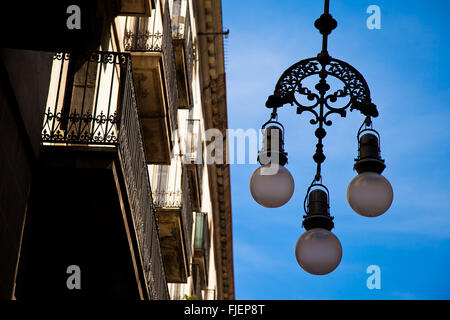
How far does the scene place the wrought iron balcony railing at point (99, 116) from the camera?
33.3ft

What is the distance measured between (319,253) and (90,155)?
375cm

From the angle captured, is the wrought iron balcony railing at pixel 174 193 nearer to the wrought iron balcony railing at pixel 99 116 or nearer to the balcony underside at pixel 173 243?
the balcony underside at pixel 173 243

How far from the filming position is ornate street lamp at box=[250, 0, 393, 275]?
721cm

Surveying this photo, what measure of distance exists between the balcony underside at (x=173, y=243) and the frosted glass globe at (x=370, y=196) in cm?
1072

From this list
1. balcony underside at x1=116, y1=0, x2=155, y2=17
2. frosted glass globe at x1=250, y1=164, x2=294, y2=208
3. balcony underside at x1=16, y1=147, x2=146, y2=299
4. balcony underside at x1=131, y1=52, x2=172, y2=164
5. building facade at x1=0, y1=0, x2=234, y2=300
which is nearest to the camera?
frosted glass globe at x1=250, y1=164, x2=294, y2=208

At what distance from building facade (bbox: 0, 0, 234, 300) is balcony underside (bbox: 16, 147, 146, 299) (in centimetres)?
2

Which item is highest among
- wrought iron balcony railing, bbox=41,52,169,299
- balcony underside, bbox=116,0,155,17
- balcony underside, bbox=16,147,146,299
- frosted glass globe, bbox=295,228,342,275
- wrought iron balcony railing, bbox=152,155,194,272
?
balcony underside, bbox=116,0,155,17

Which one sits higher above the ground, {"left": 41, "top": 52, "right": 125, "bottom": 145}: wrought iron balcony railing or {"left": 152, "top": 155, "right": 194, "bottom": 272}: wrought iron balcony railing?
{"left": 152, "top": 155, "right": 194, "bottom": 272}: wrought iron balcony railing

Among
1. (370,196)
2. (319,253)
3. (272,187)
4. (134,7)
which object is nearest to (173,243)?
(134,7)

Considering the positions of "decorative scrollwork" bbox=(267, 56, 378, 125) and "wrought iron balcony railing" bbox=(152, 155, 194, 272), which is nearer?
"decorative scrollwork" bbox=(267, 56, 378, 125)

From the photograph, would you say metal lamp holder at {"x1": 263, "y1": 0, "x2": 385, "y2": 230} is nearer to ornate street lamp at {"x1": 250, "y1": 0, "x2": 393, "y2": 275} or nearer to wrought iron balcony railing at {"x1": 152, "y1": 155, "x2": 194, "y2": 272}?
ornate street lamp at {"x1": 250, "y1": 0, "x2": 393, "y2": 275}

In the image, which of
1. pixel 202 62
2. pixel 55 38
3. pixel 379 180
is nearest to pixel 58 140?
pixel 55 38

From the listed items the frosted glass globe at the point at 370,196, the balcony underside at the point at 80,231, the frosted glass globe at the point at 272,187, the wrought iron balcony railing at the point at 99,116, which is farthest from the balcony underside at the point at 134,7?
the frosted glass globe at the point at 370,196

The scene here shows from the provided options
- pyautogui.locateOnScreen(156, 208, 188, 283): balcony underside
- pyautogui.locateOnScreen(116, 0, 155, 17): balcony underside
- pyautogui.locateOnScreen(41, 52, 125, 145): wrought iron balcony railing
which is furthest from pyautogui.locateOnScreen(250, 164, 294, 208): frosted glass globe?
pyautogui.locateOnScreen(156, 208, 188, 283): balcony underside
